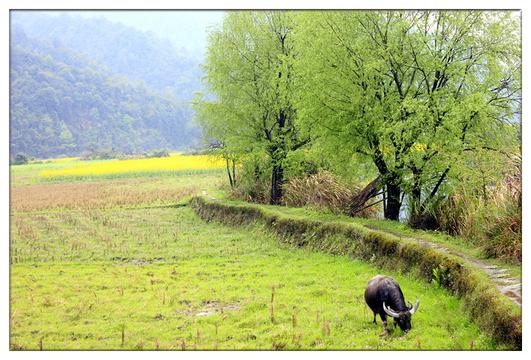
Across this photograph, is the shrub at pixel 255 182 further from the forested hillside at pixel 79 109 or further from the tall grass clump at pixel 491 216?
the forested hillside at pixel 79 109

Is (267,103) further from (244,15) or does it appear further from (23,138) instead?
(23,138)

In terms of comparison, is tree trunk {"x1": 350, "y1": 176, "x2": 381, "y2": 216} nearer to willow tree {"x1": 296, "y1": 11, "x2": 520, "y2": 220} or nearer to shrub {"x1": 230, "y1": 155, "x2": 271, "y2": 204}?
willow tree {"x1": 296, "y1": 11, "x2": 520, "y2": 220}

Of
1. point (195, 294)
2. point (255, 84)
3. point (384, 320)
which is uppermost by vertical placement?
point (255, 84)

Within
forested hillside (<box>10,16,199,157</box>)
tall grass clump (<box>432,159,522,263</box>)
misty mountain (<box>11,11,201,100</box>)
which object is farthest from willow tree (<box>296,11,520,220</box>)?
misty mountain (<box>11,11,201,100</box>)

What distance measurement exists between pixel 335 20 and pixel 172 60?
15286 cm

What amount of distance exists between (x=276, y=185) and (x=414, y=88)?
10.2 metres

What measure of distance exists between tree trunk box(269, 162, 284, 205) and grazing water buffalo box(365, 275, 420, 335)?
53.3 ft

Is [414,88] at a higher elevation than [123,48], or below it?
below

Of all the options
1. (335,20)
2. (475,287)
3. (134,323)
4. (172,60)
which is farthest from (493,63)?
(172,60)

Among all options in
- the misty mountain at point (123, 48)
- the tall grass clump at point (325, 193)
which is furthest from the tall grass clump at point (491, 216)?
the misty mountain at point (123, 48)

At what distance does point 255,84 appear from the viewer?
85.4 feet

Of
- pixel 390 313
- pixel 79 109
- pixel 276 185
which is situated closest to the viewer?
pixel 390 313

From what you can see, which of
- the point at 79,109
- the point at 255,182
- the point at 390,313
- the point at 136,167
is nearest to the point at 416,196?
the point at 390,313

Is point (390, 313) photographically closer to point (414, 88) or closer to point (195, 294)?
point (195, 294)
